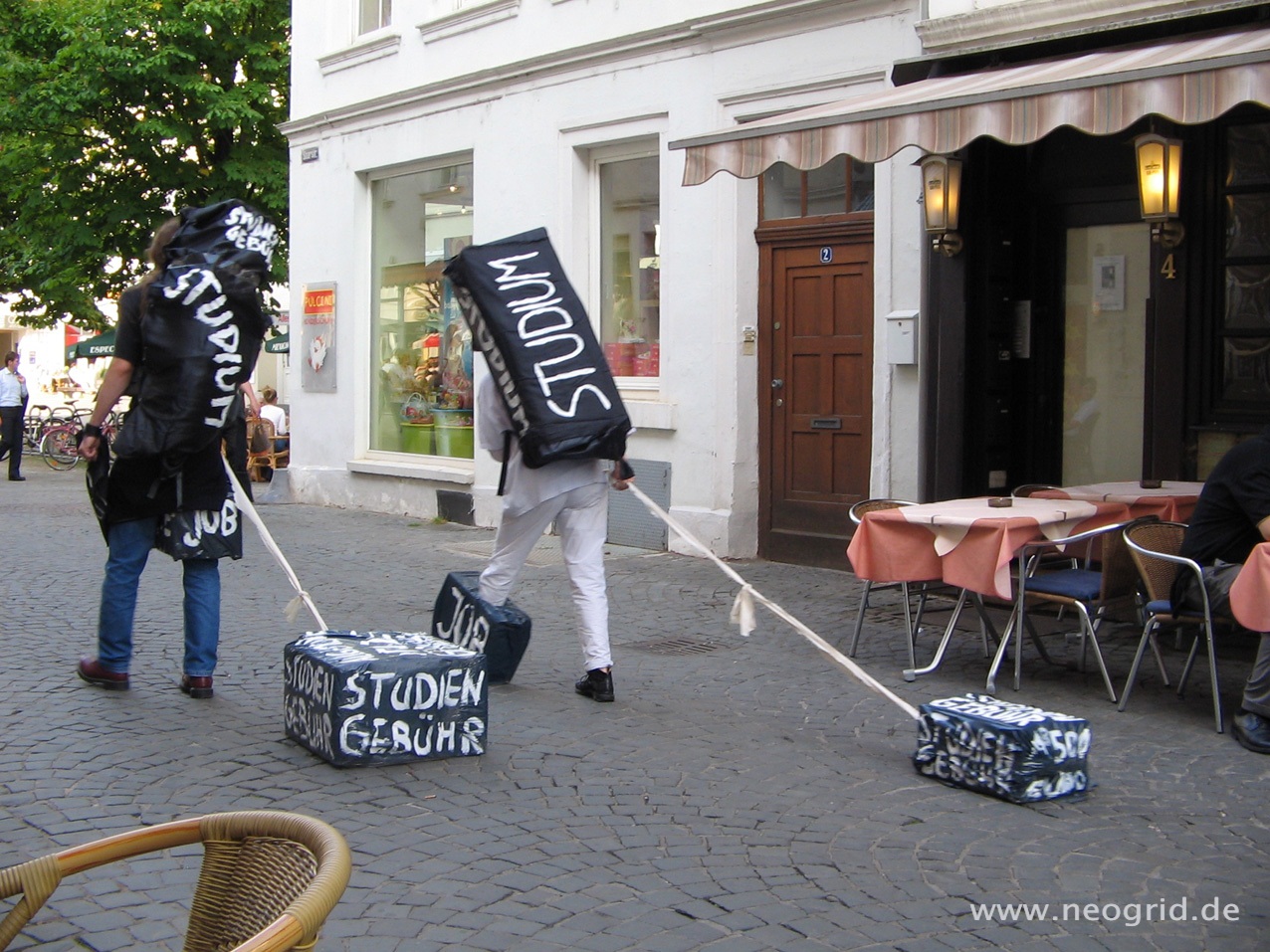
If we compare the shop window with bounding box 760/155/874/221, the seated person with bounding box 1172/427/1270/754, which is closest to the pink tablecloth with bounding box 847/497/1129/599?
the seated person with bounding box 1172/427/1270/754

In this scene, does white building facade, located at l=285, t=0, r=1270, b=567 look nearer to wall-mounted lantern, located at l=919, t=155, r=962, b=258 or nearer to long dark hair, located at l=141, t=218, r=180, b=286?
wall-mounted lantern, located at l=919, t=155, r=962, b=258

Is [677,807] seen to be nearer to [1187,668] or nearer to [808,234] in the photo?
[1187,668]

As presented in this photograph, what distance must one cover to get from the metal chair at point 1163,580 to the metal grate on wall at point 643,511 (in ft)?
17.8

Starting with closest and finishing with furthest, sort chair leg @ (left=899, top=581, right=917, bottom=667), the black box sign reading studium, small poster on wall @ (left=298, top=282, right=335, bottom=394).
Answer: the black box sign reading studium, chair leg @ (left=899, top=581, right=917, bottom=667), small poster on wall @ (left=298, top=282, right=335, bottom=394)

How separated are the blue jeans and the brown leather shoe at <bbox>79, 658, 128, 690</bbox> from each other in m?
0.12

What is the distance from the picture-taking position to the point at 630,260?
12.2 metres

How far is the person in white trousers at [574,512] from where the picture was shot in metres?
6.27

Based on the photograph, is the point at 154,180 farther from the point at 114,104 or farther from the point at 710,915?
the point at 710,915

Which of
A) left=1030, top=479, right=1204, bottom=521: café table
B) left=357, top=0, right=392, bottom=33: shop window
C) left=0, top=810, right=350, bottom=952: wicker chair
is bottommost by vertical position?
left=0, top=810, right=350, bottom=952: wicker chair

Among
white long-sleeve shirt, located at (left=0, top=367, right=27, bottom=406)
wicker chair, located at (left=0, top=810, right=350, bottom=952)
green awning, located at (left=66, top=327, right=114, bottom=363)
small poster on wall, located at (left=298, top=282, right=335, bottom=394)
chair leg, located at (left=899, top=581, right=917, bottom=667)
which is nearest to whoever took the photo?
wicker chair, located at (left=0, top=810, right=350, bottom=952)

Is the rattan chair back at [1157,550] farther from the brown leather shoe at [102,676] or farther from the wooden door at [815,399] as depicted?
the brown leather shoe at [102,676]

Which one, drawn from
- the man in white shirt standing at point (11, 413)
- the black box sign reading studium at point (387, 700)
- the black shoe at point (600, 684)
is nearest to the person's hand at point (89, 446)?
the black box sign reading studium at point (387, 700)

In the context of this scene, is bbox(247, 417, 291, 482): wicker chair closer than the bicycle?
Yes

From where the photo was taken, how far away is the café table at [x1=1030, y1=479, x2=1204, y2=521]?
7453mm
